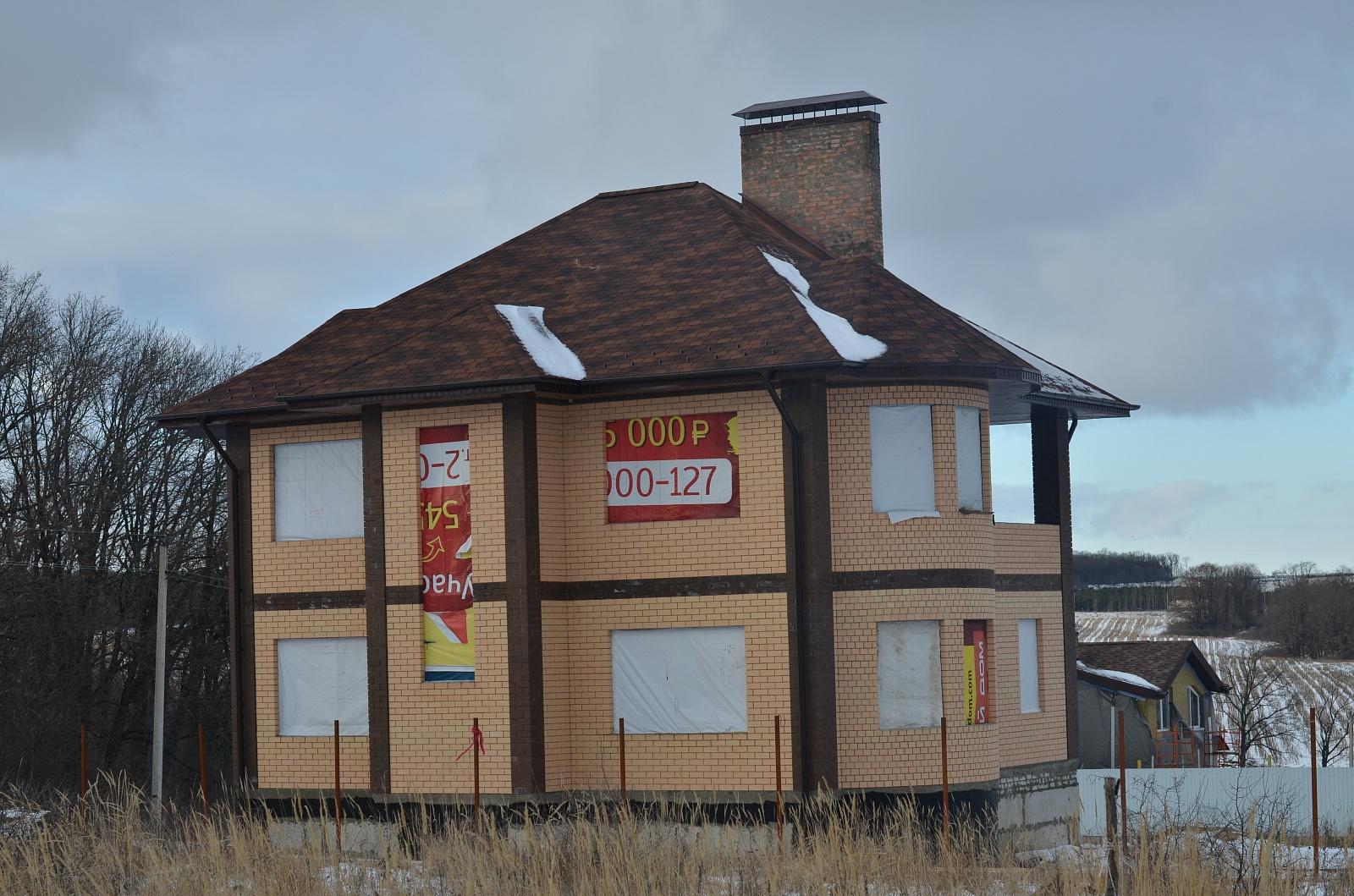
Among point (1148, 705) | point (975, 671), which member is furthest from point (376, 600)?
point (1148, 705)

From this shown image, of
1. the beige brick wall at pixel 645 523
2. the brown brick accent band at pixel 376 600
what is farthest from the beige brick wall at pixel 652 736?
the brown brick accent band at pixel 376 600

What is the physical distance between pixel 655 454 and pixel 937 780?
5.76m

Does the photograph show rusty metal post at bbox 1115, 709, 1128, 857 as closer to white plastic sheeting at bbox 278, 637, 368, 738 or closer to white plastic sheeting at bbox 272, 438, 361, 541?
white plastic sheeting at bbox 278, 637, 368, 738

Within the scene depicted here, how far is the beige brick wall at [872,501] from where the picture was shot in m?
22.6

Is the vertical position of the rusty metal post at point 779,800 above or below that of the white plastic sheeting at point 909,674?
below

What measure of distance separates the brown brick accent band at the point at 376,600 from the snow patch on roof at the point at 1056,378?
9383mm

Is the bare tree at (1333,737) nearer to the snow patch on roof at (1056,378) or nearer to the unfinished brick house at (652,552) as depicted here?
the snow patch on roof at (1056,378)

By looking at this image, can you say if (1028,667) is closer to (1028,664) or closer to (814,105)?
(1028,664)

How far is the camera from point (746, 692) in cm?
2253

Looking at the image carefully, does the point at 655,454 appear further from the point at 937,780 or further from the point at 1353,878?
the point at 1353,878

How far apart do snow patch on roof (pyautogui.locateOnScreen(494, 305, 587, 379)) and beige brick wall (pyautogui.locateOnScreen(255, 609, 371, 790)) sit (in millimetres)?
4650

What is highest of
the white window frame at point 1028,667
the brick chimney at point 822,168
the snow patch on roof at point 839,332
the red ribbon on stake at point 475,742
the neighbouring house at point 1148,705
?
the brick chimney at point 822,168

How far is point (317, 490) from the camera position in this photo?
2512 centimetres

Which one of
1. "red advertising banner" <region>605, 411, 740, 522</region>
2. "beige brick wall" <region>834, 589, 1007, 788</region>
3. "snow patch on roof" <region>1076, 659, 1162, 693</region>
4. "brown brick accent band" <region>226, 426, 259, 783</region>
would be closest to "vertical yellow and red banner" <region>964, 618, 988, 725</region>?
"beige brick wall" <region>834, 589, 1007, 788</region>
